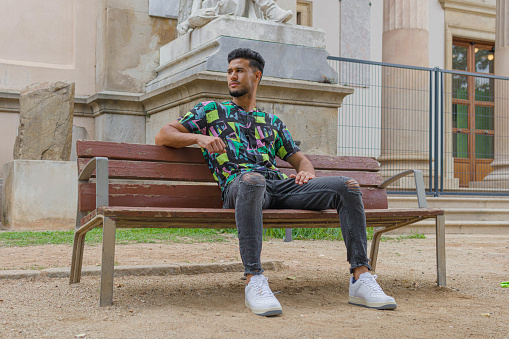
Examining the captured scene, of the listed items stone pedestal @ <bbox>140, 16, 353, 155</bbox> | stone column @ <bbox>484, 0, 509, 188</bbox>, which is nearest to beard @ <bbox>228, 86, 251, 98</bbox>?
stone pedestal @ <bbox>140, 16, 353, 155</bbox>

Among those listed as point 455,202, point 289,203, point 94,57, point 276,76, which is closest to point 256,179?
point 289,203

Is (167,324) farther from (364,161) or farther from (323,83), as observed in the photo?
(323,83)

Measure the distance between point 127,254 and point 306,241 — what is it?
90.1 inches

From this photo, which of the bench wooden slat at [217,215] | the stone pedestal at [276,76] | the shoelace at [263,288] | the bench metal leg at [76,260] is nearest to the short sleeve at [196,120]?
the bench wooden slat at [217,215]

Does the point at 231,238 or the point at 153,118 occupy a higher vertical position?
the point at 153,118

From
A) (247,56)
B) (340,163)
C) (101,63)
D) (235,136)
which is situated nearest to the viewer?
(235,136)

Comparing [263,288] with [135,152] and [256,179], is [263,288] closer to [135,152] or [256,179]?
[256,179]

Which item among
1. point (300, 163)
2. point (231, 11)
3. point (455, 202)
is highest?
point (231, 11)

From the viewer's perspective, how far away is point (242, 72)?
12.3ft

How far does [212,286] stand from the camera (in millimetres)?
3820

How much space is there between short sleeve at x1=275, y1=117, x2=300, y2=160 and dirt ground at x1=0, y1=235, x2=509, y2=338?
2.54 feet

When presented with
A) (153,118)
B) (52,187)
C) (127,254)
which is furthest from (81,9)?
(127,254)

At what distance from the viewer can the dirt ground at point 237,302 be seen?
272cm

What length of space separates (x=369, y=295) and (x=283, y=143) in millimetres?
1086
